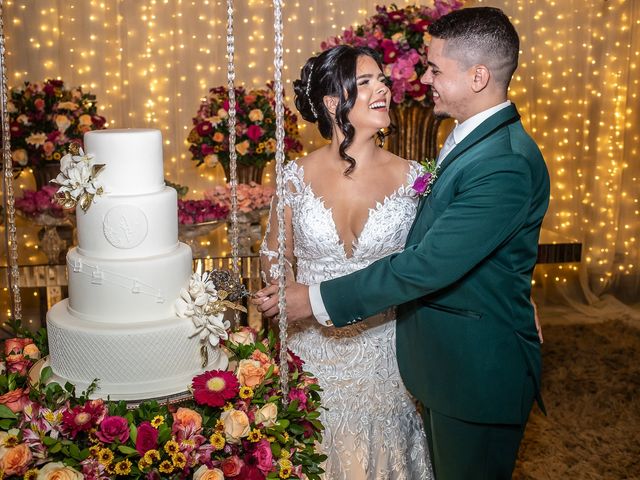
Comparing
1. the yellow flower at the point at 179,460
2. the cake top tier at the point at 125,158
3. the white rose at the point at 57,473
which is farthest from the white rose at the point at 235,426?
the cake top tier at the point at 125,158

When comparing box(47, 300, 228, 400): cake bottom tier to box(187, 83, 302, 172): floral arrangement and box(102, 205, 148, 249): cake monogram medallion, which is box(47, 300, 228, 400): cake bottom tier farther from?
box(187, 83, 302, 172): floral arrangement

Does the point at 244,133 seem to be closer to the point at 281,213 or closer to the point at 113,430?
the point at 281,213

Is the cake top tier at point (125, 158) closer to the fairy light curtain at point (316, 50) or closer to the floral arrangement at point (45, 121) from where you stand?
the floral arrangement at point (45, 121)

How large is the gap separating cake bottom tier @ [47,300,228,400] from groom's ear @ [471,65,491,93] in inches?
45.8

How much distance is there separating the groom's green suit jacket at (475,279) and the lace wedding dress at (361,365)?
1.04 ft

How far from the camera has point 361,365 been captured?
112 inches

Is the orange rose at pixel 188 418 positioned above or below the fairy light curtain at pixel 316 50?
below

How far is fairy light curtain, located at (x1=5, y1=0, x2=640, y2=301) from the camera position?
6.04 m

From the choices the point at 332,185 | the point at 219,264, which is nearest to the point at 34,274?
the point at 219,264

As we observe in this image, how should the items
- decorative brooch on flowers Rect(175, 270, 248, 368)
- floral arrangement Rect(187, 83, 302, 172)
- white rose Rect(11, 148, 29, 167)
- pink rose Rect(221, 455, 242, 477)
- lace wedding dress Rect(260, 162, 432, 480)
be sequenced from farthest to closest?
floral arrangement Rect(187, 83, 302, 172), white rose Rect(11, 148, 29, 167), lace wedding dress Rect(260, 162, 432, 480), decorative brooch on flowers Rect(175, 270, 248, 368), pink rose Rect(221, 455, 242, 477)

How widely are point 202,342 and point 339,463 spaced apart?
0.94 metres

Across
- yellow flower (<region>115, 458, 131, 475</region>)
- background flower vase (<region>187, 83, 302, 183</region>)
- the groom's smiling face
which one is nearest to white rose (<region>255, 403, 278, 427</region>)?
yellow flower (<region>115, 458, 131, 475</region>)

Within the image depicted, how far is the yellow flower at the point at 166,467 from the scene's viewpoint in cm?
173

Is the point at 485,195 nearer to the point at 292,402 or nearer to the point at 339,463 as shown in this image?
the point at 292,402
